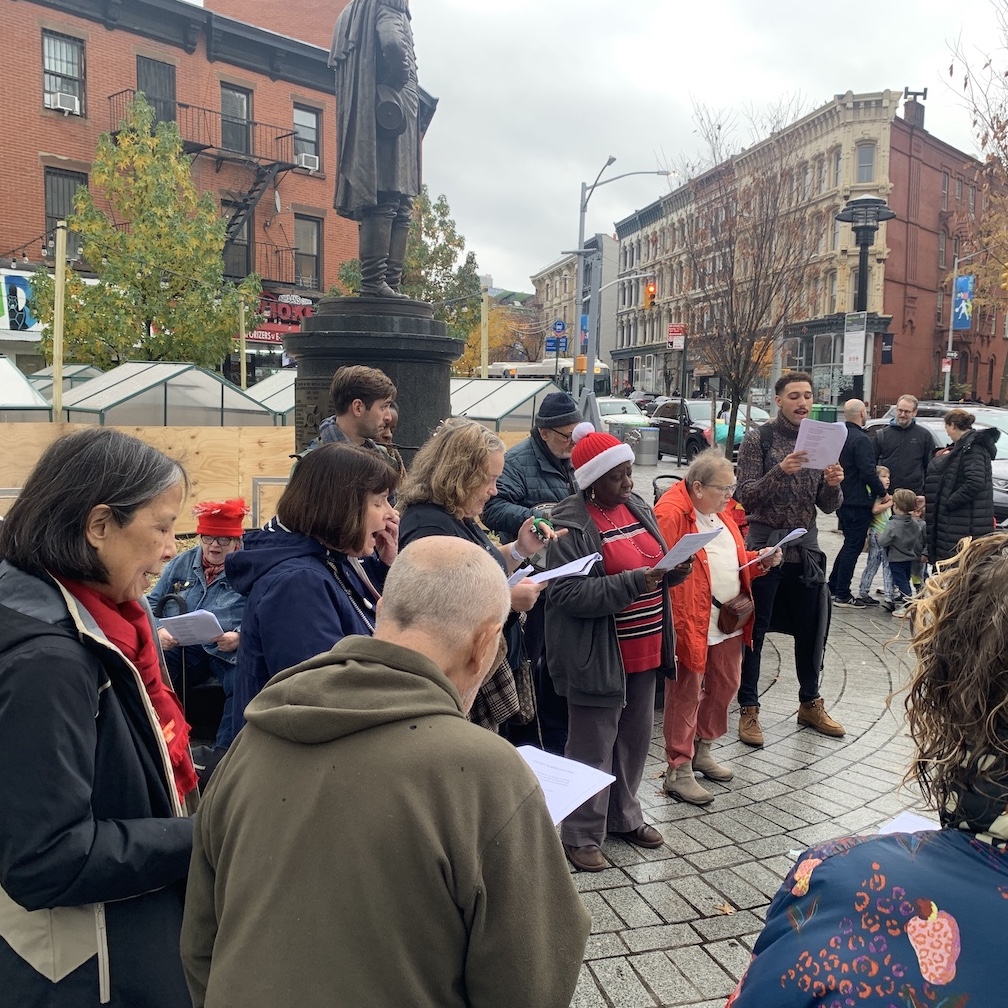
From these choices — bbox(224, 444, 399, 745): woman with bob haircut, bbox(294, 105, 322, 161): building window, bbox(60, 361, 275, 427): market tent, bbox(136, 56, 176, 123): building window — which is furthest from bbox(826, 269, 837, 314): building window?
bbox(224, 444, 399, 745): woman with bob haircut

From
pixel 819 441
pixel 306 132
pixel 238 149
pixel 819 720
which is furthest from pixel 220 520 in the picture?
pixel 306 132

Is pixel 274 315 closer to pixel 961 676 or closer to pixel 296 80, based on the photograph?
pixel 296 80

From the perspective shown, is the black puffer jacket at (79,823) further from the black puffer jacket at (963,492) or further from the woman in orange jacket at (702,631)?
the black puffer jacket at (963,492)

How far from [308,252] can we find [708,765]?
2965 centimetres

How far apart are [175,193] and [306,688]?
75.7 ft

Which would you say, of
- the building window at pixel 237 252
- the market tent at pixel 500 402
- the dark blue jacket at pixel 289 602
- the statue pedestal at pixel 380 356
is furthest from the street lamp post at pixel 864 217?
the building window at pixel 237 252

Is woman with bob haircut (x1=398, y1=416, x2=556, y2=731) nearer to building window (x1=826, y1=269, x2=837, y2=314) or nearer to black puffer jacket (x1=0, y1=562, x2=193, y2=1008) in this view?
black puffer jacket (x1=0, y1=562, x2=193, y2=1008)

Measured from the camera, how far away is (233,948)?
1347 millimetres

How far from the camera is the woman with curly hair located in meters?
1.13

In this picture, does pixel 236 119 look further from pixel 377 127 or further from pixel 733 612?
pixel 733 612

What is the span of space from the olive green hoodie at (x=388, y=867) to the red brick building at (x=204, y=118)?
85.0 feet

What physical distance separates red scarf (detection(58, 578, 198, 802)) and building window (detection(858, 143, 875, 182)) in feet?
149

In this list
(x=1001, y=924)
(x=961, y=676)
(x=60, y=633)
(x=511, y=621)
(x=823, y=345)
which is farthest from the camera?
(x=823, y=345)

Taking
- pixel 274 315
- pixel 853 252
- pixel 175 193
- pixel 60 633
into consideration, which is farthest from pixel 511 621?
pixel 853 252
